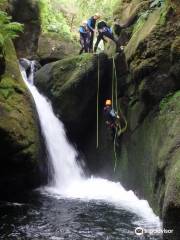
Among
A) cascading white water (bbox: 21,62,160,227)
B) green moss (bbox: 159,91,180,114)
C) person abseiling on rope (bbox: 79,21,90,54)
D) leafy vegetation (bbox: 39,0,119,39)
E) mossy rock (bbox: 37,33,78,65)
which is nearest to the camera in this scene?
green moss (bbox: 159,91,180,114)

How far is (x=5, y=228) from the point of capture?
9562 mm

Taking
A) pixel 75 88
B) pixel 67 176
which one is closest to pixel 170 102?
pixel 75 88

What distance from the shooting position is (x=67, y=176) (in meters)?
15.3

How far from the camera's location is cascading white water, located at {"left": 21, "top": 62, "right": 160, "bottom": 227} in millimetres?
12859

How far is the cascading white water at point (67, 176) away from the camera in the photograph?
12.9 m

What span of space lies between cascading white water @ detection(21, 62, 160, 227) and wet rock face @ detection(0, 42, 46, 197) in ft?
3.90

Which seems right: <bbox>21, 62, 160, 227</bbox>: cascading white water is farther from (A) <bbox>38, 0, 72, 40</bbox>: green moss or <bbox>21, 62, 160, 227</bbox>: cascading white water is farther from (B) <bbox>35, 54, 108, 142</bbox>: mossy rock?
(A) <bbox>38, 0, 72, 40</bbox>: green moss

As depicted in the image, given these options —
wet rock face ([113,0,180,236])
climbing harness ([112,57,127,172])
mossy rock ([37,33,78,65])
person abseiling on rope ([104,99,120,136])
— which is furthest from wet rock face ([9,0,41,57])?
wet rock face ([113,0,180,236])

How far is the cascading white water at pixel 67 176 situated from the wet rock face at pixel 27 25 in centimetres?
390

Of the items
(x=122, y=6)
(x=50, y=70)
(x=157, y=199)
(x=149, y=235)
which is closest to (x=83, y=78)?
(x=50, y=70)

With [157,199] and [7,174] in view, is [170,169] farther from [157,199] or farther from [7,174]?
[7,174]

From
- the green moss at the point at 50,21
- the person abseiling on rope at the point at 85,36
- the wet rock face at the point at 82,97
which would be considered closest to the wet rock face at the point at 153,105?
the wet rock face at the point at 82,97

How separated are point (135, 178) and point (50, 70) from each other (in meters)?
6.17

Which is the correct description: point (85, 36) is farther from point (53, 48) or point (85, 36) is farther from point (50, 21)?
point (50, 21)
